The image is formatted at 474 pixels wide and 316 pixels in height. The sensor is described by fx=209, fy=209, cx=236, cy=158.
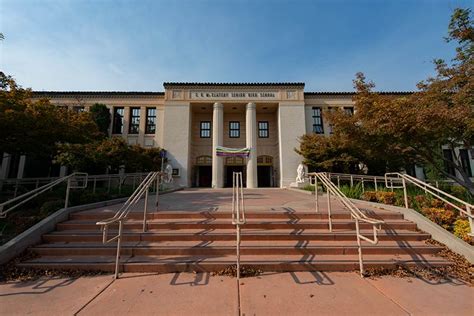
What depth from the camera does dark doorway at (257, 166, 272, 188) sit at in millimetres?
24266

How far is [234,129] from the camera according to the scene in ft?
81.1

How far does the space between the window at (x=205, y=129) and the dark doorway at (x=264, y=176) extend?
285 inches

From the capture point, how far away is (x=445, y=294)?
3.06 m

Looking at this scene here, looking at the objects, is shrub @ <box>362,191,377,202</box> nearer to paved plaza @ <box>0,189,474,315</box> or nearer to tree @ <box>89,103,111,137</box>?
paved plaza @ <box>0,189,474,315</box>

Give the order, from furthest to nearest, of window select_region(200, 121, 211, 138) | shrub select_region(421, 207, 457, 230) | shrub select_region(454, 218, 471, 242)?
window select_region(200, 121, 211, 138) < shrub select_region(421, 207, 457, 230) < shrub select_region(454, 218, 471, 242)

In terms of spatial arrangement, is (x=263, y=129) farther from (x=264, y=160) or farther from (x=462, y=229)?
(x=462, y=229)

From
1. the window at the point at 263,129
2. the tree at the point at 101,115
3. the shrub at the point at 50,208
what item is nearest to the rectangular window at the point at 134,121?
the tree at the point at 101,115

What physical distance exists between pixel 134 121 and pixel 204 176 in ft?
32.4

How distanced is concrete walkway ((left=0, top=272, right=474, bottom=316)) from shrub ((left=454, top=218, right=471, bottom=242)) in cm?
190

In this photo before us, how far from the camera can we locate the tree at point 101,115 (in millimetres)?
21297

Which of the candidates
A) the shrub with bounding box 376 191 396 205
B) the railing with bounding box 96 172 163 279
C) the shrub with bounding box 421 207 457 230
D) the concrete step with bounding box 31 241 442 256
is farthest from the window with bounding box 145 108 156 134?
the shrub with bounding box 421 207 457 230

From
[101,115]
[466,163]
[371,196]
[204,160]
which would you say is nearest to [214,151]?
[204,160]

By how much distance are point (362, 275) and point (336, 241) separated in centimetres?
115

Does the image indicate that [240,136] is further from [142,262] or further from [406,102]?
[142,262]
